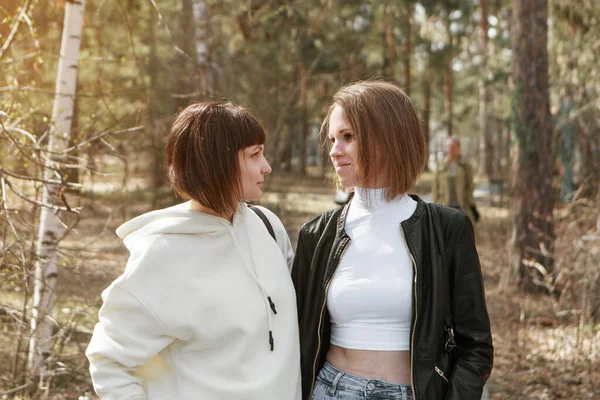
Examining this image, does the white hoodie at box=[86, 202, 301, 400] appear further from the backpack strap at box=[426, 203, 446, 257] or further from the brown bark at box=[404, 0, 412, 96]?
the brown bark at box=[404, 0, 412, 96]

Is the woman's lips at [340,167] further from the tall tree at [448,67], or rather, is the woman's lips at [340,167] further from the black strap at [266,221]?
the tall tree at [448,67]

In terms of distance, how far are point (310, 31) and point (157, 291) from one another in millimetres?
16698

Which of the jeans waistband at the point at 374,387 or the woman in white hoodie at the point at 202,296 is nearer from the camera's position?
the woman in white hoodie at the point at 202,296

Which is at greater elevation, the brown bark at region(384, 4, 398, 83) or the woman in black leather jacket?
the brown bark at region(384, 4, 398, 83)

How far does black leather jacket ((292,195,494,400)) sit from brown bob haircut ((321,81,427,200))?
15 centimetres

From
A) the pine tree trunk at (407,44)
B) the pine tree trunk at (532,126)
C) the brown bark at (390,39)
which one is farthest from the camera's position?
the pine tree trunk at (407,44)

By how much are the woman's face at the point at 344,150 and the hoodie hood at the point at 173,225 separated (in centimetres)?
46

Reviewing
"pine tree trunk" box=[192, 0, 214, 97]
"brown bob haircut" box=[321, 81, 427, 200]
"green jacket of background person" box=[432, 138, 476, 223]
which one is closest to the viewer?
"brown bob haircut" box=[321, 81, 427, 200]

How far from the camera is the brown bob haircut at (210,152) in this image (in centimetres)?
251

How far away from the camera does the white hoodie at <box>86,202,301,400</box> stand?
93.1 inches

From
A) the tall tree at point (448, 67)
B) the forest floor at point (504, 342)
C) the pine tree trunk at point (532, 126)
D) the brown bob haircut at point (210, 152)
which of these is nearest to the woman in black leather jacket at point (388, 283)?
the brown bob haircut at point (210, 152)

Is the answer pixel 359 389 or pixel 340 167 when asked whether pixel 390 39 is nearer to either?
pixel 340 167

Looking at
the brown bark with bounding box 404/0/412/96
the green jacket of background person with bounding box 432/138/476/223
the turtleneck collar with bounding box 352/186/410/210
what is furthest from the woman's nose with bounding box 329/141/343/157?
the brown bark with bounding box 404/0/412/96

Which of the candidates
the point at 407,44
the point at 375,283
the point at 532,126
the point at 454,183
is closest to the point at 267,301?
the point at 375,283
